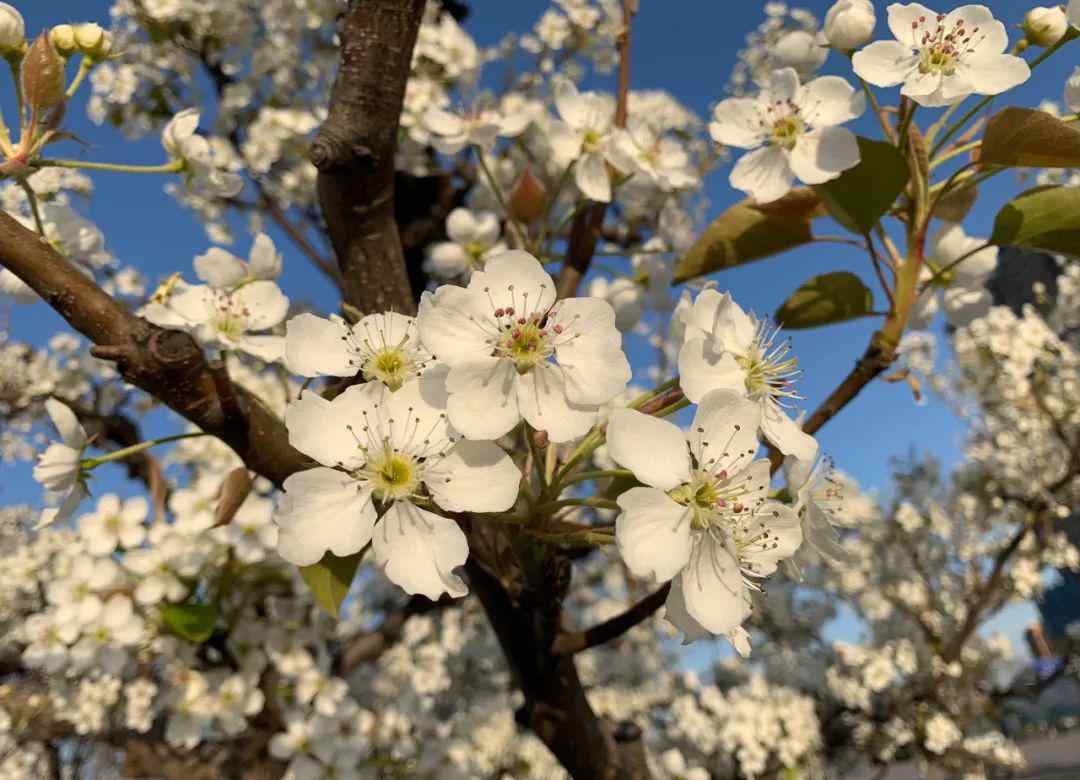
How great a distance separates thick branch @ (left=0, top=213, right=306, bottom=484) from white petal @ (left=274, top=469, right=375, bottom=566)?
0.54ft

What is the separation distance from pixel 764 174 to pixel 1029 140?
12.5 inches

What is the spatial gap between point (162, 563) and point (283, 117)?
82.6 inches

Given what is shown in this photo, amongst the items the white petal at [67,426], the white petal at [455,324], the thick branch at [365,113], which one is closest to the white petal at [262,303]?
the thick branch at [365,113]

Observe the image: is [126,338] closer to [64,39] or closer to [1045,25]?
[64,39]

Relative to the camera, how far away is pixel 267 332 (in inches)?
47.6

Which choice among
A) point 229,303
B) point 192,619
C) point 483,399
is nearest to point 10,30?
point 229,303

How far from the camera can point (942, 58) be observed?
95 centimetres

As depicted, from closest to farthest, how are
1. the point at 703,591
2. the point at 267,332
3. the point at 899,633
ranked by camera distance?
the point at 703,591 → the point at 267,332 → the point at 899,633

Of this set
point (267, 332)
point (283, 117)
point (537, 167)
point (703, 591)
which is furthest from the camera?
point (283, 117)

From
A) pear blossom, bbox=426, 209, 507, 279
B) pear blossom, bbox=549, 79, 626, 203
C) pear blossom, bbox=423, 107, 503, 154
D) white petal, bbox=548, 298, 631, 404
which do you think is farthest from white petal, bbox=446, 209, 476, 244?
white petal, bbox=548, 298, 631, 404

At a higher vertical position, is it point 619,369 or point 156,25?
point 156,25

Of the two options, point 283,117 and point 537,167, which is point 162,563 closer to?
point 537,167

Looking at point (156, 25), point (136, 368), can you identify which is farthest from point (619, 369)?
point (156, 25)

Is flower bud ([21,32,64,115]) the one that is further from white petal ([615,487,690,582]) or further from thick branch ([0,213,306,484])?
white petal ([615,487,690,582])
